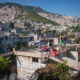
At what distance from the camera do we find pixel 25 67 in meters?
10.2

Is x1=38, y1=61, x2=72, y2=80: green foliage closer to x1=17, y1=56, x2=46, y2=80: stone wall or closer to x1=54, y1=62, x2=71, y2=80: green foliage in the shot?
x1=54, y1=62, x2=71, y2=80: green foliage

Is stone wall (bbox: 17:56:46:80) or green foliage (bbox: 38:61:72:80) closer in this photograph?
green foliage (bbox: 38:61:72:80)

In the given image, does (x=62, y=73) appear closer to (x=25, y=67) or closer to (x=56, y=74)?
(x=56, y=74)

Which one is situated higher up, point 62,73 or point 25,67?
point 62,73

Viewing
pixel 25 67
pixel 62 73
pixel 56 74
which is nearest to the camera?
pixel 56 74

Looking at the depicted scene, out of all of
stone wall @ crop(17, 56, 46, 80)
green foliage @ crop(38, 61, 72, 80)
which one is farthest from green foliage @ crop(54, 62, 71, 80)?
stone wall @ crop(17, 56, 46, 80)

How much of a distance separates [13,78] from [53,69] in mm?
1927

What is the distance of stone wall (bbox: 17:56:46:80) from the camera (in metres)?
9.82

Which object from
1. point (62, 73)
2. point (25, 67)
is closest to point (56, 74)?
point (62, 73)

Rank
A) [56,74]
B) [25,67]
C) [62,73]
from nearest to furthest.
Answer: [56,74]
[62,73]
[25,67]

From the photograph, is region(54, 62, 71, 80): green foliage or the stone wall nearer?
region(54, 62, 71, 80): green foliage

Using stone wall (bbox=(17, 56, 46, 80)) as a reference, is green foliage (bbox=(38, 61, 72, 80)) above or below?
above

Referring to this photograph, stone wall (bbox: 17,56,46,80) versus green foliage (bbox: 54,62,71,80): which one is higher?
green foliage (bbox: 54,62,71,80)

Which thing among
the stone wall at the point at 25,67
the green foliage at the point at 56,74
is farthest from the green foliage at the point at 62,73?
the stone wall at the point at 25,67
